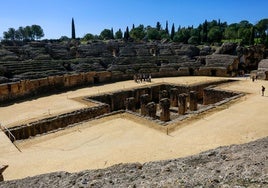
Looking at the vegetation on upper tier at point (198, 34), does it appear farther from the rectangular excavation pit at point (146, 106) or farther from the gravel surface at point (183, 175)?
the gravel surface at point (183, 175)

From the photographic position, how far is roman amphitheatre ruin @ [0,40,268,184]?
32.8ft

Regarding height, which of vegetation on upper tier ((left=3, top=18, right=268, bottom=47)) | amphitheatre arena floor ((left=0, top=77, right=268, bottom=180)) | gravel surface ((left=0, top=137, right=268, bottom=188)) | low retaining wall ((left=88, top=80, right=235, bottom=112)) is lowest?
amphitheatre arena floor ((left=0, top=77, right=268, bottom=180))

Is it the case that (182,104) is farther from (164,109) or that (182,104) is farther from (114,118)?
(114,118)

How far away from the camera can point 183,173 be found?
4.66 m

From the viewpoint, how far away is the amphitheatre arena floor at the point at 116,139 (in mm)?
9402

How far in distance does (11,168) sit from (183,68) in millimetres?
24946

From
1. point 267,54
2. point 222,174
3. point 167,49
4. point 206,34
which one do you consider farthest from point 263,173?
point 206,34

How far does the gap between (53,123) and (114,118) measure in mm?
3562

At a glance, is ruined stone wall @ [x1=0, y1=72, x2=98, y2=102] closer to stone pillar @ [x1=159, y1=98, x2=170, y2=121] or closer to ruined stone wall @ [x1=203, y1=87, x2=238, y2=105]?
ruined stone wall @ [x1=203, y1=87, x2=238, y2=105]

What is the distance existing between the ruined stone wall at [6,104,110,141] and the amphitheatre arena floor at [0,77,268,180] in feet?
3.34

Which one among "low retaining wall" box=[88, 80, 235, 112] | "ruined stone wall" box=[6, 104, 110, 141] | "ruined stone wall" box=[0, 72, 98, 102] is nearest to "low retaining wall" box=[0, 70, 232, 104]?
"ruined stone wall" box=[0, 72, 98, 102]

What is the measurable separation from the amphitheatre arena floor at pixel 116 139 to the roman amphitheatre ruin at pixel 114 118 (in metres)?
A: 0.04

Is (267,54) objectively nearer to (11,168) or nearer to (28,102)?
(28,102)

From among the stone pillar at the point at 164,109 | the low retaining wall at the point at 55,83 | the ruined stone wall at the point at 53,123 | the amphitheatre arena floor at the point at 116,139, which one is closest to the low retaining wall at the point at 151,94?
the ruined stone wall at the point at 53,123
